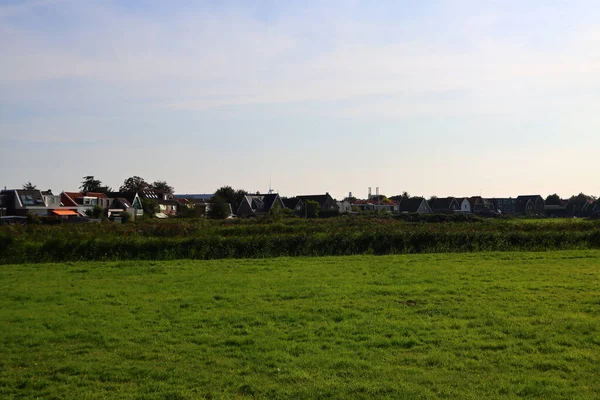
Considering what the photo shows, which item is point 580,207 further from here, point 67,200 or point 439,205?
point 67,200

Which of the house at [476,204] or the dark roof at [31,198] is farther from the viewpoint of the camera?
the house at [476,204]

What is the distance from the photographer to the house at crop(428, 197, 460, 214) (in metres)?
123

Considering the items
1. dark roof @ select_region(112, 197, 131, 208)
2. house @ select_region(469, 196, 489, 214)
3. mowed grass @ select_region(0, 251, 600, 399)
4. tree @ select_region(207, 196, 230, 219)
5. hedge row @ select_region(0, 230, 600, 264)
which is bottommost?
mowed grass @ select_region(0, 251, 600, 399)

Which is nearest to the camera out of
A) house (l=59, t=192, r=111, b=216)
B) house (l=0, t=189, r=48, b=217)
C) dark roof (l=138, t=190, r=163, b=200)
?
house (l=0, t=189, r=48, b=217)

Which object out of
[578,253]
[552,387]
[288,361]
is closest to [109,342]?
[288,361]

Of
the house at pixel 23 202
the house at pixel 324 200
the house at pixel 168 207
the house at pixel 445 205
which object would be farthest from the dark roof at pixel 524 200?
the house at pixel 23 202

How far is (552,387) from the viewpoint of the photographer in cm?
Result: 780

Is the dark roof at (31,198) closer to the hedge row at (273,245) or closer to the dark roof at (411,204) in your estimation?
the hedge row at (273,245)

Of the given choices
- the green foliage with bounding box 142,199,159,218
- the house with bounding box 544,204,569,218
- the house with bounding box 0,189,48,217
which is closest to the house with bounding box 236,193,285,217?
the green foliage with bounding box 142,199,159,218

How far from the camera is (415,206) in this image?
117m

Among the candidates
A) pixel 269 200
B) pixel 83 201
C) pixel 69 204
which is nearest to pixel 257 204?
pixel 269 200

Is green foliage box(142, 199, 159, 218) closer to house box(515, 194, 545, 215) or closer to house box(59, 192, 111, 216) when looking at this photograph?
house box(59, 192, 111, 216)

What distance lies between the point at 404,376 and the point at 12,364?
6.26 metres

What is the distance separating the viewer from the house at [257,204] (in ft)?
329
